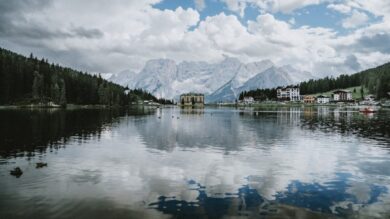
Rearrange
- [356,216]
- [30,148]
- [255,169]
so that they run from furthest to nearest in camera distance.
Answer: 1. [30,148]
2. [255,169]
3. [356,216]

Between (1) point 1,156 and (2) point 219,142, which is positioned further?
(2) point 219,142

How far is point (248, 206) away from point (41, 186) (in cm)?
1858

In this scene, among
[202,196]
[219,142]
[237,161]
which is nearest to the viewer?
[202,196]

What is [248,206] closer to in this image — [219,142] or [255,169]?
[255,169]

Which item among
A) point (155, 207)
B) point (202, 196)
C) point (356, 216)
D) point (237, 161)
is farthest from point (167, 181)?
point (356, 216)

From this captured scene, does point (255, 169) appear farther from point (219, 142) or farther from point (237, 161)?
point (219, 142)

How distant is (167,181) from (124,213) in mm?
9934

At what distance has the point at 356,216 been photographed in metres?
23.2

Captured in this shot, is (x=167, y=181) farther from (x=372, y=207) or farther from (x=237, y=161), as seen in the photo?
(x=372, y=207)

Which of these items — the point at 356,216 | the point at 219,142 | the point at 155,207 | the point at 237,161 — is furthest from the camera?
the point at 219,142

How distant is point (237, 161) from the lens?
43.9 m

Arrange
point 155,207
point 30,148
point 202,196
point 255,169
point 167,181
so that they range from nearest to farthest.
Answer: point 155,207
point 202,196
point 167,181
point 255,169
point 30,148

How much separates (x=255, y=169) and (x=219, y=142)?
25.7m

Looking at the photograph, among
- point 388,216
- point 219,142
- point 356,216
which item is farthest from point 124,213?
point 219,142
